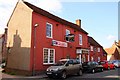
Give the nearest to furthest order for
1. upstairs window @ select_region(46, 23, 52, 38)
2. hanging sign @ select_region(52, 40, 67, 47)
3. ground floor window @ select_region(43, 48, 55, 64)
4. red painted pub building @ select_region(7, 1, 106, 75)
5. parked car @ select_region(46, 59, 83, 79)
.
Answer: parked car @ select_region(46, 59, 83, 79) → red painted pub building @ select_region(7, 1, 106, 75) → ground floor window @ select_region(43, 48, 55, 64) → upstairs window @ select_region(46, 23, 52, 38) → hanging sign @ select_region(52, 40, 67, 47)

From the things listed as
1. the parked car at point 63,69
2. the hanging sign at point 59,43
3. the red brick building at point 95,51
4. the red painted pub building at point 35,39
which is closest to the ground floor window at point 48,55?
the red painted pub building at point 35,39

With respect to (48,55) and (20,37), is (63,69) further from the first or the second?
(20,37)

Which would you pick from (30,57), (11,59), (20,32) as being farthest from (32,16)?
(11,59)

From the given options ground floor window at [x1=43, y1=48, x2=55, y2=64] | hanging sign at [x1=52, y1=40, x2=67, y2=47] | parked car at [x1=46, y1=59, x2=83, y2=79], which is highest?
hanging sign at [x1=52, y1=40, x2=67, y2=47]

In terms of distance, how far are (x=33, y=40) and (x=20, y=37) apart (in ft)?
6.84

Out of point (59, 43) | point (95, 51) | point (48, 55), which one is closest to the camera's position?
point (48, 55)

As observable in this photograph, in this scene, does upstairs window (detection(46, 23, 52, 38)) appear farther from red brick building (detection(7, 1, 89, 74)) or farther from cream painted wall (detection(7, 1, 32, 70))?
cream painted wall (detection(7, 1, 32, 70))

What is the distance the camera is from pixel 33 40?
21719 millimetres

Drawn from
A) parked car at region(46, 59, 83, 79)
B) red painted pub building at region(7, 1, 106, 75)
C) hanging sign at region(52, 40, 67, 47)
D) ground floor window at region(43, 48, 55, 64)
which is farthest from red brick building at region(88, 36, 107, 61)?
parked car at region(46, 59, 83, 79)

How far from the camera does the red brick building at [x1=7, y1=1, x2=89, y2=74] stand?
21.6 meters

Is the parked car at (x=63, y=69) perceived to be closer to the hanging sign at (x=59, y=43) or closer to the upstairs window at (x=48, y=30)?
the hanging sign at (x=59, y=43)

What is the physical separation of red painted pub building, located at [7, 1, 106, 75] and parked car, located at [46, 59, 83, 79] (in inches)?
124

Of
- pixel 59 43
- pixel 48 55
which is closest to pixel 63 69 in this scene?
pixel 48 55

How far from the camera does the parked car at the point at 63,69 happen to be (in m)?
18.3
